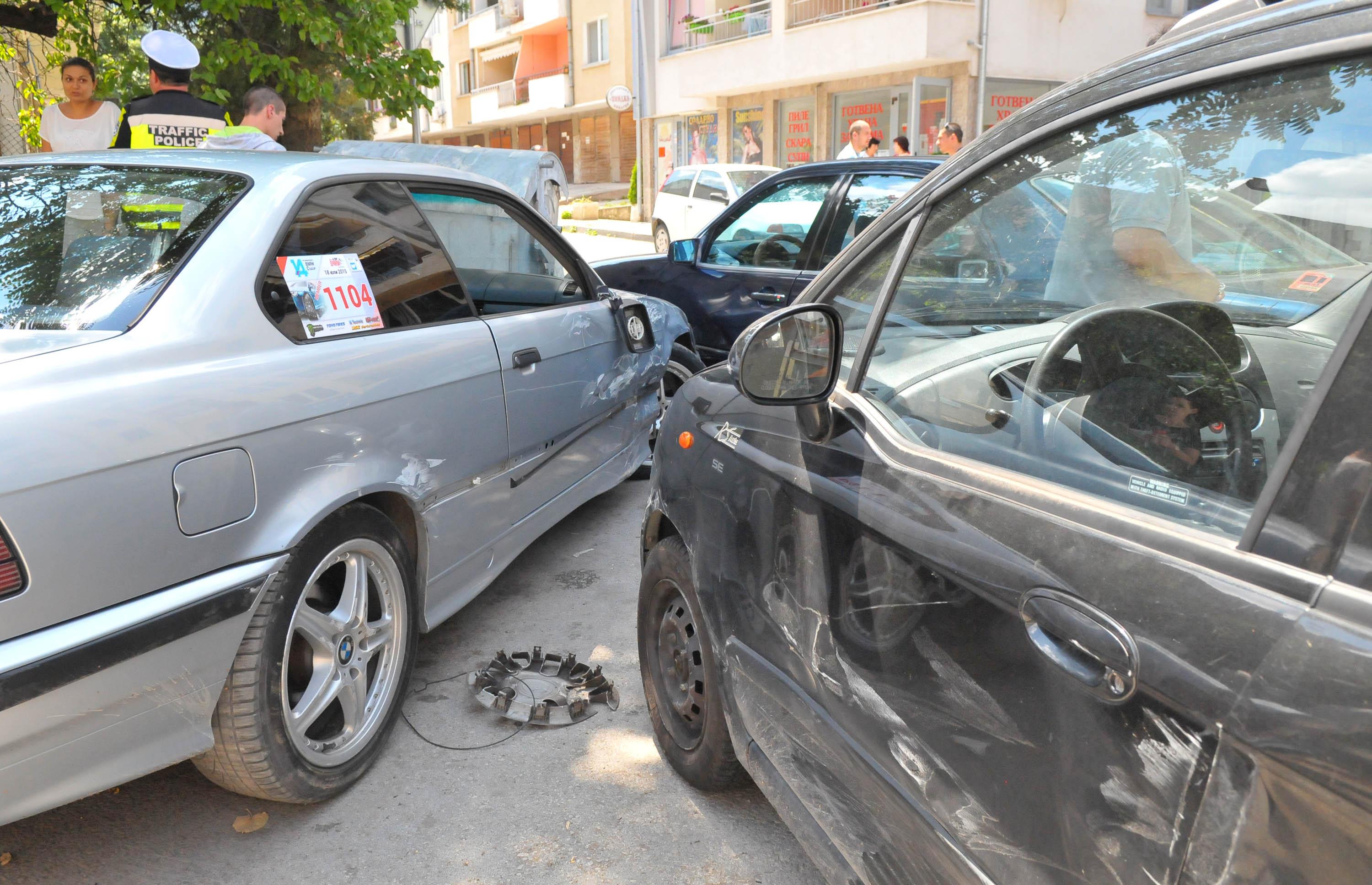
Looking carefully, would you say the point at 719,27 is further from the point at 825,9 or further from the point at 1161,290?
the point at 1161,290

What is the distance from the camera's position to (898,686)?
166 centimetres

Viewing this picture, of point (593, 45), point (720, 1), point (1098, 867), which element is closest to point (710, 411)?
point (1098, 867)

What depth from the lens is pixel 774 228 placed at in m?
6.05

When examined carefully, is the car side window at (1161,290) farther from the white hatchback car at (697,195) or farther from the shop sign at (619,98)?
the shop sign at (619,98)

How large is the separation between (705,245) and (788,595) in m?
4.66

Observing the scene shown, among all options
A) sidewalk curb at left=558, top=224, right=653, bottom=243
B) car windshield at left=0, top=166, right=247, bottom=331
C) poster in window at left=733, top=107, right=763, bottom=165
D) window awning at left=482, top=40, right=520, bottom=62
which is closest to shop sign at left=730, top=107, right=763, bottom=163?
poster in window at left=733, top=107, right=763, bottom=165

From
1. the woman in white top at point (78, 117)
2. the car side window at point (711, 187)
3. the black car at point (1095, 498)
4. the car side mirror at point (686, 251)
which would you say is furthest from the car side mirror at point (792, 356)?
the car side window at point (711, 187)

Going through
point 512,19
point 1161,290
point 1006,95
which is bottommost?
point 1161,290

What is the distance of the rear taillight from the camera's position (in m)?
1.80

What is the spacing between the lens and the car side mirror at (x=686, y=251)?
21.1 feet

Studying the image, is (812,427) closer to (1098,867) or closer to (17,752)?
(1098,867)

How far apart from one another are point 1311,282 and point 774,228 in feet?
15.9

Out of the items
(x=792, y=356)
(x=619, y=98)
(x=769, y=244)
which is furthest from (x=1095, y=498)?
(x=619, y=98)

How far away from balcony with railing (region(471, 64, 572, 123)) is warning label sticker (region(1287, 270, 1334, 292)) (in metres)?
35.8
